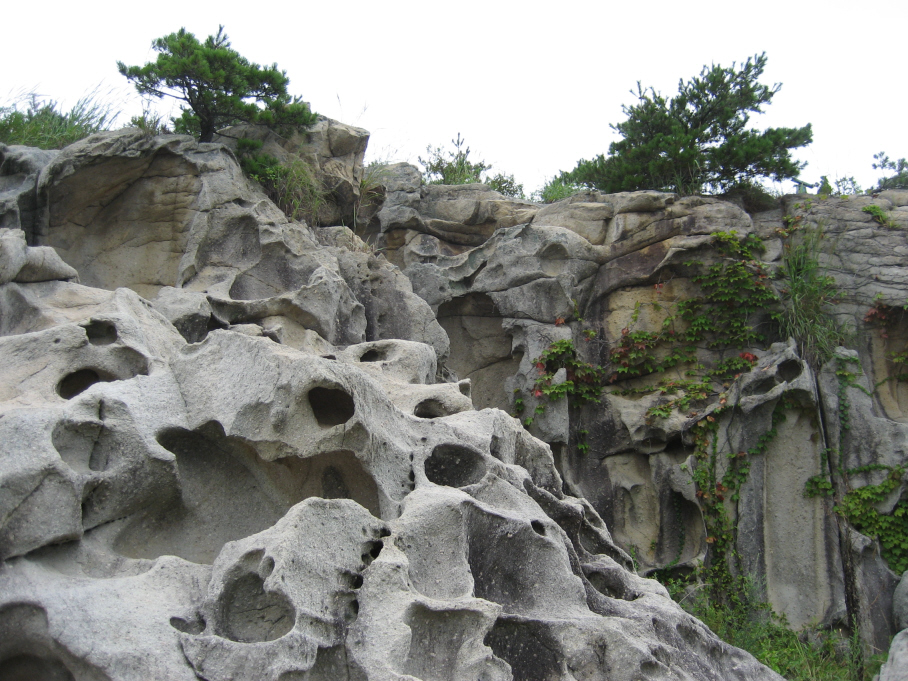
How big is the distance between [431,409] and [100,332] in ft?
7.14

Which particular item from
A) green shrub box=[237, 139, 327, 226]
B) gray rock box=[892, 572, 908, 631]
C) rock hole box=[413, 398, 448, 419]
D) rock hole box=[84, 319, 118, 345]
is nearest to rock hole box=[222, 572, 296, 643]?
rock hole box=[84, 319, 118, 345]

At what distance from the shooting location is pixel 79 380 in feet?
15.1

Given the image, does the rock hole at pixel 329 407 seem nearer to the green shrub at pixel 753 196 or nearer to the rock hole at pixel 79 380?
the rock hole at pixel 79 380

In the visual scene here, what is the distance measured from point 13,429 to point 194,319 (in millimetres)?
3040

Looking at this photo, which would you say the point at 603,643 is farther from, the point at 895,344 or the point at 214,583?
the point at 895,344

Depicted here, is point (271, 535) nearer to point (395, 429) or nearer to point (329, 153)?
point (395, 429)

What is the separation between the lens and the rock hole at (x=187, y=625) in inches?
126

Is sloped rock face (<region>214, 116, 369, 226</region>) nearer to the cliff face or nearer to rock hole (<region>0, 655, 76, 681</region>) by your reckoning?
the cliff face

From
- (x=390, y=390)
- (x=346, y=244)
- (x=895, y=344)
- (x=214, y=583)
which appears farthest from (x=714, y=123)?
(x=214, y=583)

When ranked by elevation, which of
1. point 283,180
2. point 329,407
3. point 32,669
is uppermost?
point 283,180

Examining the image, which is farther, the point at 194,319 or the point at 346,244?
the point at 346,244

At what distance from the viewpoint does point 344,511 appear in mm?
3637

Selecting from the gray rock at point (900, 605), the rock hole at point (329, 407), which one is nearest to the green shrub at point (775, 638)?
the gray rock at point (900, 605)

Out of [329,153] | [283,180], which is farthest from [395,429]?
[329,153]
